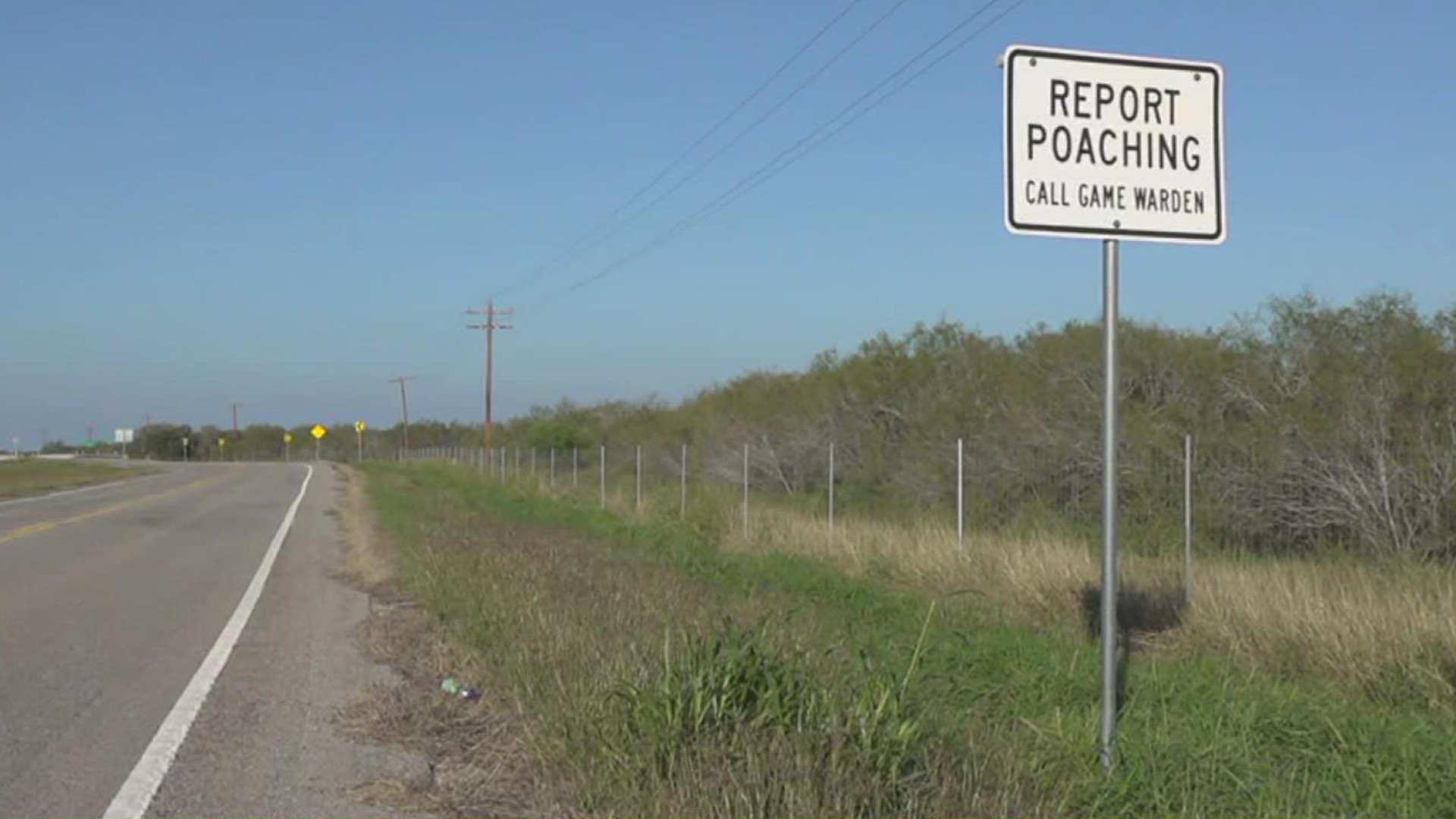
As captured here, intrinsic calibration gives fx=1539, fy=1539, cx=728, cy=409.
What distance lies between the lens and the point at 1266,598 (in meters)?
11.1

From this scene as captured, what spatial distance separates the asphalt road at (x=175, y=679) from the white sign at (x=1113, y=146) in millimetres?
3944

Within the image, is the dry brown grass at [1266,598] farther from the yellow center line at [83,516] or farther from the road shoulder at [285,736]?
the yellow center line at [83,516]

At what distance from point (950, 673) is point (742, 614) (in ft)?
7.54

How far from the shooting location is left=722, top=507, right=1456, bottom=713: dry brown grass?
9492 millimetres

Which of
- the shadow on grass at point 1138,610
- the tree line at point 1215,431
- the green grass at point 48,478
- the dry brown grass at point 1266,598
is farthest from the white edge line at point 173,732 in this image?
the green grass at point 48,478

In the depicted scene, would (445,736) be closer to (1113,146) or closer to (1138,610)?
(1113,146)


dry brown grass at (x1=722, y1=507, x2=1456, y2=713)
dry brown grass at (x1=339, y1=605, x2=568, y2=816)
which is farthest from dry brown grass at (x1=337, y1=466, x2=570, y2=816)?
dry brown grass at (x1=722, y1=507, x2=1456, y2=713)

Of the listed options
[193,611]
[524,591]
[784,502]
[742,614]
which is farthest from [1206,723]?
[784,502]

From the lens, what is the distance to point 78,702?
955 cm

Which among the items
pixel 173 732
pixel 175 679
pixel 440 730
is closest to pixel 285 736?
pixel 173 732

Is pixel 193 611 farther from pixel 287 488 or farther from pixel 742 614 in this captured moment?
pixel 287 488

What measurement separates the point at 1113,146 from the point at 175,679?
7485mm

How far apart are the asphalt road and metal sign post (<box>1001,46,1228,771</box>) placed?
3684 mm

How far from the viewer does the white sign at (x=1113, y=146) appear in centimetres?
592
